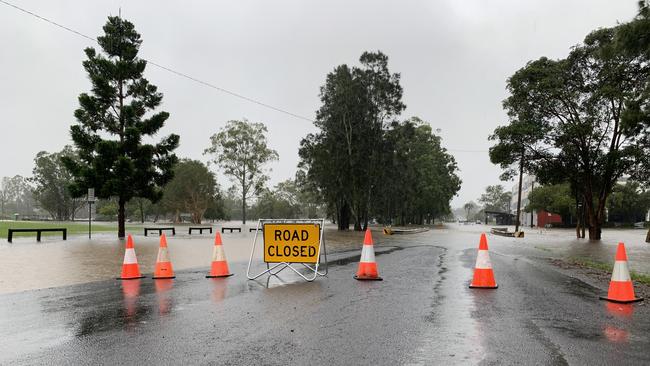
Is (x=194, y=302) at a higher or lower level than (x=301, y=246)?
lower

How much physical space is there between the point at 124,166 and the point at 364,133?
2493 centimetres

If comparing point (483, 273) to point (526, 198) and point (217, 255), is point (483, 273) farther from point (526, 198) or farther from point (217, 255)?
point (526, 198)

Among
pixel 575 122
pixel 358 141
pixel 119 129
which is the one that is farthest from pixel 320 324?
pixel 358 141

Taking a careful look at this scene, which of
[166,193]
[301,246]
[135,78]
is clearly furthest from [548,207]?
[301,246]

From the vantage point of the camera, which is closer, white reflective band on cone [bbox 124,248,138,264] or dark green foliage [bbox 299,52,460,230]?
white reflective band on cone [bbox 124,248,138,264]

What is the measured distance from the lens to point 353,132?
45719mm

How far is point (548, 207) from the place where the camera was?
91812 millimetres

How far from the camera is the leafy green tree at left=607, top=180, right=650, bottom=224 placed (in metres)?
89.7

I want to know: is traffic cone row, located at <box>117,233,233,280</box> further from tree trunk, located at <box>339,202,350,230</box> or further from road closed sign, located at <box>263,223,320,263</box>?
tree trunk, located at <box>339,202,350,230</box>

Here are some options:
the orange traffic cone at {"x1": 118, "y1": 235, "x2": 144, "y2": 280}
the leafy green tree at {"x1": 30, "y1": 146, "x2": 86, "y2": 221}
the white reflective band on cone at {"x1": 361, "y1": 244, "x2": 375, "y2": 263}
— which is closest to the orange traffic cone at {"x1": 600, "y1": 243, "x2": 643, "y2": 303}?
the white reflective band on cone at {"x1": 361, "y1": 244, "x2": 375, "y2": 263}

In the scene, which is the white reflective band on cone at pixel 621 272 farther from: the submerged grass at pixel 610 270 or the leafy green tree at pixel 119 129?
the leafy green tree at pixel 119 129

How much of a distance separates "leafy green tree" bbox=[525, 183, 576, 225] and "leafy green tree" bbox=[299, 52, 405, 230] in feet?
171

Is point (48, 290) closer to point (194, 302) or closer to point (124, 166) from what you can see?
point (194, 302)

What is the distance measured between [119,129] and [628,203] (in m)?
97.3
